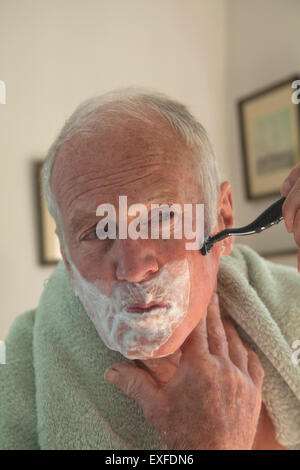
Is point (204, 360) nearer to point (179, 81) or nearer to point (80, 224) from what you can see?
point (80, 224)

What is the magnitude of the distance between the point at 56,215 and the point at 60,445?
1.21 ft

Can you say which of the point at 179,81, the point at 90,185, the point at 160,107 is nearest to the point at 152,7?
the point at 179,81

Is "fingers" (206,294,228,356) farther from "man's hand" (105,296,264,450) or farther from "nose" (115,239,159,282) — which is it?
"nose" (115,239,159,282)

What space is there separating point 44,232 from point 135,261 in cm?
109

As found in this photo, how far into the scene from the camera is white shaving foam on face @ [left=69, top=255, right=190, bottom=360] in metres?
0.65

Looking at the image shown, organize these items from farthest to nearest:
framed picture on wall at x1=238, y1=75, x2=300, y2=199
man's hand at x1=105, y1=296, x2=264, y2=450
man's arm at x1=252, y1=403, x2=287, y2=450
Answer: framed picture on wall at x1=238, y1=75, x2=300, y2=199
man's arm at x1=252, y1=403, x2=287, y2=450
man's hand at x1=105, y1=296, x2=264, y2=450

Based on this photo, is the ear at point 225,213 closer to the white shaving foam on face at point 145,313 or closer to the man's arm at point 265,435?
the white shaving foam on face at point 145,313

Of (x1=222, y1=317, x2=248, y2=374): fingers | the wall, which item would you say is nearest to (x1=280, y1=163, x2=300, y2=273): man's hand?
(x1=222, y1=317, x2=248, y2=374): fingers

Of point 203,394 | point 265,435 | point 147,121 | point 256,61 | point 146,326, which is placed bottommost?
point 265,435

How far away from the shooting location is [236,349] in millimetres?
776

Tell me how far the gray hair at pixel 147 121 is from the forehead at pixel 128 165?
18 mm

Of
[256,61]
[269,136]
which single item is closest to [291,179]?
[269,136]

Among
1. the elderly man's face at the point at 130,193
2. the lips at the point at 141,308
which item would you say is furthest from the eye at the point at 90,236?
the lips at the point at 141,308

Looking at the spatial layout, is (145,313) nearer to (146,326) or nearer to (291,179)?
(146,326)
